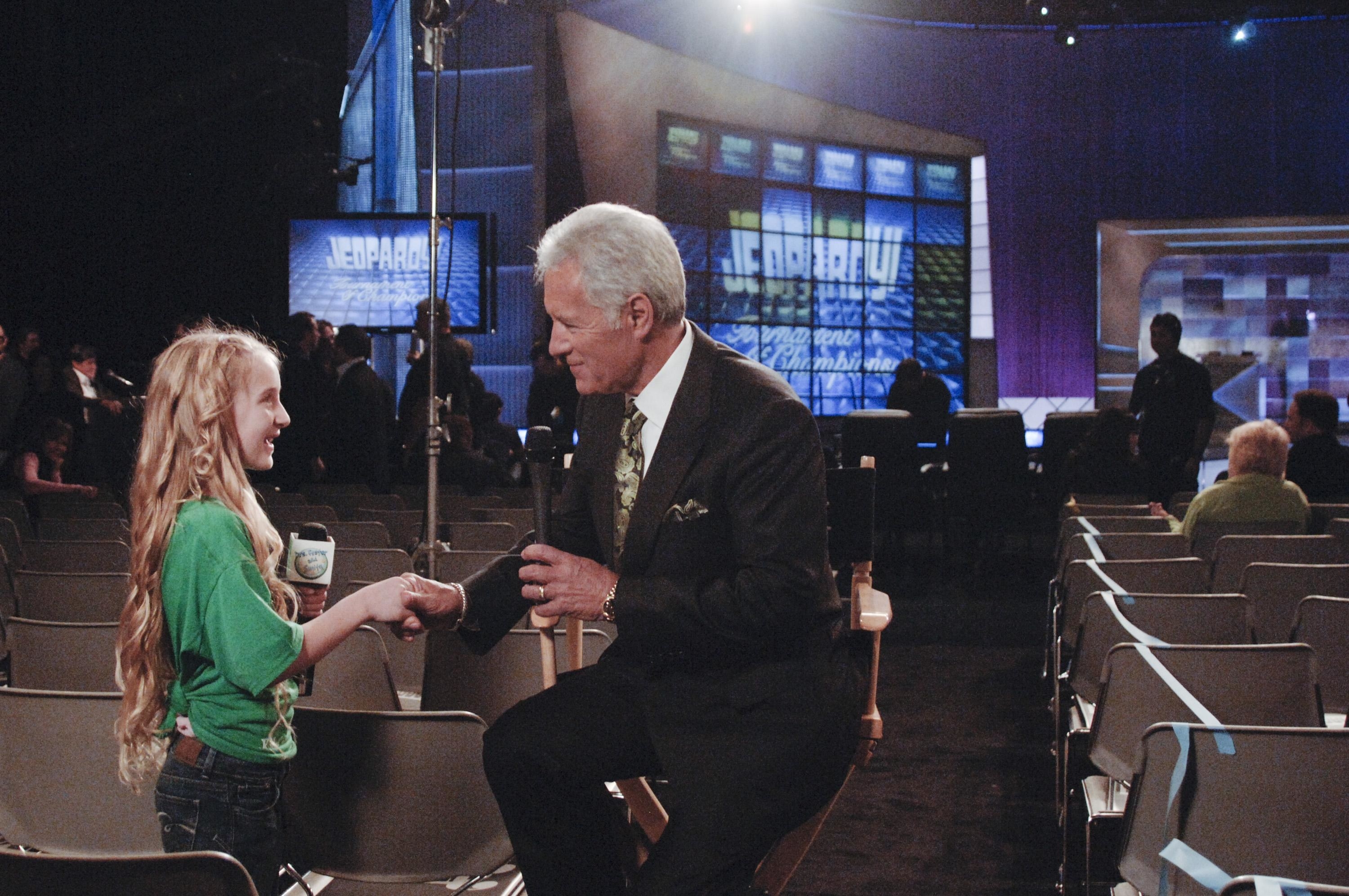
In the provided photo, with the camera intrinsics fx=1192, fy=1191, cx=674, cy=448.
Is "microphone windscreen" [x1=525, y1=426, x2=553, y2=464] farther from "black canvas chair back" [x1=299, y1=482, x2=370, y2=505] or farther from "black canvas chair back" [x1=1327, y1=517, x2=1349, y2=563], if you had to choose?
"black canvas chair back" [x1=299, y1=482, x2=370, y2=505]

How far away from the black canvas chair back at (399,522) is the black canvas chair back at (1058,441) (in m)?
6.86

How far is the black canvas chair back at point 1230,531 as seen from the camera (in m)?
4.82

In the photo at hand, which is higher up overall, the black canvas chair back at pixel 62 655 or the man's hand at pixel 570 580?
the man's hand at pixel 570 580

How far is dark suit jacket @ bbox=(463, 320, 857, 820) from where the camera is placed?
6.19ft

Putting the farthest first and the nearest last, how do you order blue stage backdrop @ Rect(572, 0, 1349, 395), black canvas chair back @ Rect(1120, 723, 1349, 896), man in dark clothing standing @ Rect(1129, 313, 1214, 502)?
1. blue stage backdrop @ Rect(572, 0, 1349, 395)
2. man in dark clothing standing @ Rect(1129, 313, 1214, 502)
3. black canvas chair back @ Rect(1120, 723, 1349, 896)

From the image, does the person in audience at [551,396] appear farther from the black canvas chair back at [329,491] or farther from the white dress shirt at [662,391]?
the white dress shirt at [662,391]

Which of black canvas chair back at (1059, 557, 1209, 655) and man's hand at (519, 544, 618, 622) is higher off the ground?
man's hand at (519, 544, 618, 622)

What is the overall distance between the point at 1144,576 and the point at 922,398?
6.00m

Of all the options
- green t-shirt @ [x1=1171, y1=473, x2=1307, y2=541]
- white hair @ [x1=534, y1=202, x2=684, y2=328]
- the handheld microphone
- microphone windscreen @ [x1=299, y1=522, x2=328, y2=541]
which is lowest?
green t-shirt @ [x1=1171, y1=473, x2=1307, y2=541]

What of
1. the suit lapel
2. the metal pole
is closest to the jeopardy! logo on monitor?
the metal pole

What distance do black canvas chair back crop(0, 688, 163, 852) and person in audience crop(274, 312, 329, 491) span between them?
18.2 feet

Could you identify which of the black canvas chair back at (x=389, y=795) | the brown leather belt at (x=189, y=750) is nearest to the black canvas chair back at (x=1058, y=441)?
the black canvas chair back at (x=389, y=795)

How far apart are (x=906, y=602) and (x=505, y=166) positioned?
6569 millimetres

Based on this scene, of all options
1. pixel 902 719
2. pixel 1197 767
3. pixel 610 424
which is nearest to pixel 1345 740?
pixel 1197 767
